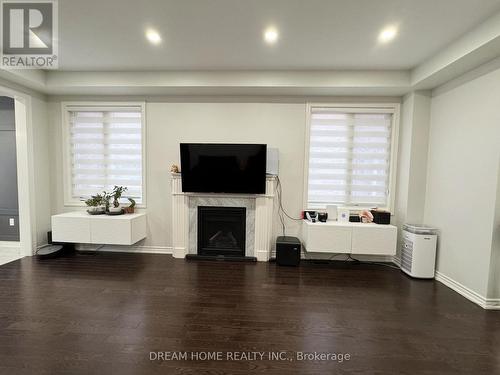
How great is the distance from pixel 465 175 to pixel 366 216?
4.25 feet

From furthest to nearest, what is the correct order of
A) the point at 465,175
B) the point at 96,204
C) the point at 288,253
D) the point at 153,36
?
the point at 96,204
the point at 288,253
the point at 465,175
the point at 153,36

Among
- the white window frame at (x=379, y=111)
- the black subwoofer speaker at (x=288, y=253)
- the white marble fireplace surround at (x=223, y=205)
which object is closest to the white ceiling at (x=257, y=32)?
the white window frame at (x=379, y=111)

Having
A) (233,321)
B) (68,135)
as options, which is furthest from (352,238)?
(68,135)

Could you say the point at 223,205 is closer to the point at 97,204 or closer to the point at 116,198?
the point at 116,198

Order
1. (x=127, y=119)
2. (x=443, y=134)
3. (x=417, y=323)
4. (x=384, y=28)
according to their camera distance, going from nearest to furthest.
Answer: (x=417, y=323) → (x=384, y=28) → (x=443, y=134) → (x=127, y=119)

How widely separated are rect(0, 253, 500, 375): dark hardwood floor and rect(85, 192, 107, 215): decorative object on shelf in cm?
89

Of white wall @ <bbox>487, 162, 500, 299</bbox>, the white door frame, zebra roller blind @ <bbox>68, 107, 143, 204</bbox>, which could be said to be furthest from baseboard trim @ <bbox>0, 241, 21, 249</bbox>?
white wall @ <bbox>487, 162, 500, 299</bbox>

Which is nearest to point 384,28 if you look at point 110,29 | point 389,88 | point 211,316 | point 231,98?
point 389,88

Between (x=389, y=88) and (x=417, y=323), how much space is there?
2949 mm

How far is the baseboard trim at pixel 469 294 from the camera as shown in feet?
8.04

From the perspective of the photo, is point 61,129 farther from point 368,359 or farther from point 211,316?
point 368,359

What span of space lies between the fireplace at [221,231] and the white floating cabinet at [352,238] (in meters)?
1.08

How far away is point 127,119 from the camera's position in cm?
393

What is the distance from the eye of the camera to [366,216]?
3631mm
